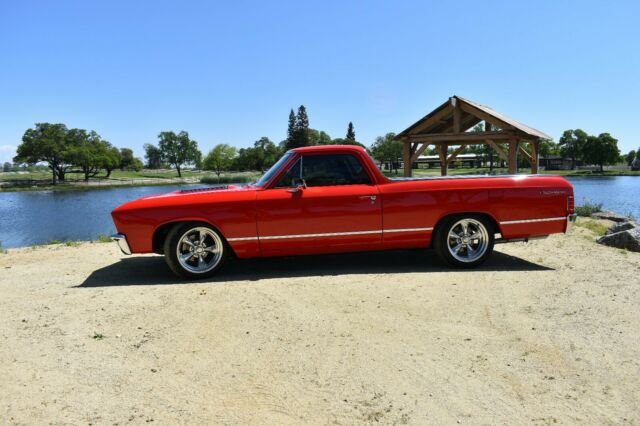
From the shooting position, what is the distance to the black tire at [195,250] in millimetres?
5414

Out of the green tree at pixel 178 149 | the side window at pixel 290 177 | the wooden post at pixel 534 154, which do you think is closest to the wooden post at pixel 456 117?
the wooden post at pixel 534 154

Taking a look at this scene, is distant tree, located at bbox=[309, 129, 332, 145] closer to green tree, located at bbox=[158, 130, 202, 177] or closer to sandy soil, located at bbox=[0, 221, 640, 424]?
green tree, located at bbox=[158, 130, 202, 177]

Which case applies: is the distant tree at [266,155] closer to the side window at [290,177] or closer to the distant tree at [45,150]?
the distant tree at [45,150]

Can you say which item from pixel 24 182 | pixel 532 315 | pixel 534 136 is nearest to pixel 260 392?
pixel 532 315

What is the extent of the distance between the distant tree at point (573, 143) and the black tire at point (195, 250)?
374 feet

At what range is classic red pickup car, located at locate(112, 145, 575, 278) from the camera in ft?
17.8

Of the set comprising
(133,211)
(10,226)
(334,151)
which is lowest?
(10,226)

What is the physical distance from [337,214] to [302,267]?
3.44 feet

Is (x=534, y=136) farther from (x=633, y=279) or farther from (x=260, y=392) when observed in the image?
(x=260, y=392)

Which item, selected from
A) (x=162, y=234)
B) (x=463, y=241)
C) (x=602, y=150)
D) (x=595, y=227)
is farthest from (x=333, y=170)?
(x=602, y=150)

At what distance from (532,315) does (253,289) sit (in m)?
2.96

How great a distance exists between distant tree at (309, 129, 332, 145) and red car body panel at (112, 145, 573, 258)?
111812 mm

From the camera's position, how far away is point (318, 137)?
132125 mm

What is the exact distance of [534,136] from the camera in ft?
35.8
